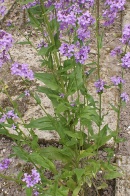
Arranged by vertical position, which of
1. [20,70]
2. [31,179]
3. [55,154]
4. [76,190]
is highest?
[20,70]

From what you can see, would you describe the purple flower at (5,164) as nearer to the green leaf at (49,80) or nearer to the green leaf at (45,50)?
the green leaf at (49,80)

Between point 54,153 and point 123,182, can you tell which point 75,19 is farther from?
point 123,182

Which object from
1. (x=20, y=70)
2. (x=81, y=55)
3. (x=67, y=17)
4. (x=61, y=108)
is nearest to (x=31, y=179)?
(x=61, y=108)

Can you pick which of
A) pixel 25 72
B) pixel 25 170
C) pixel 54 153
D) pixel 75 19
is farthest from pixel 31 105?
pixel 75 19

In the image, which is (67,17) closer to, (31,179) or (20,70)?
(20,70)

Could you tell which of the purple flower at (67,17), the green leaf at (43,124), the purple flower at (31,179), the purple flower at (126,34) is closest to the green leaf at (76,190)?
the green leaf at (43,124)

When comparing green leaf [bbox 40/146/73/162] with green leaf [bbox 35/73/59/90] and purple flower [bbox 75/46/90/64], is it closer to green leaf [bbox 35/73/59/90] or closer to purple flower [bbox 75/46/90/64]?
green leaf [bbox 35/73/59/90]

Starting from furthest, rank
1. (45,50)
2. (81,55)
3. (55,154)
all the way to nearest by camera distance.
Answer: (55,154)
(45,50)
(81,55)

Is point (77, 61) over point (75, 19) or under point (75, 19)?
under

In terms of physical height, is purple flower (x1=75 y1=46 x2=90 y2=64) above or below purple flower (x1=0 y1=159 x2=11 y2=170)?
above

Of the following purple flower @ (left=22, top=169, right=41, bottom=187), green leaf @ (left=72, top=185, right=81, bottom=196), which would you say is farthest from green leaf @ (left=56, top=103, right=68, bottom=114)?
green leaf @ (left=72, top=185, right=81, bottom=196)

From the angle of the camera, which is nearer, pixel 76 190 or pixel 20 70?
pixel 20 70
